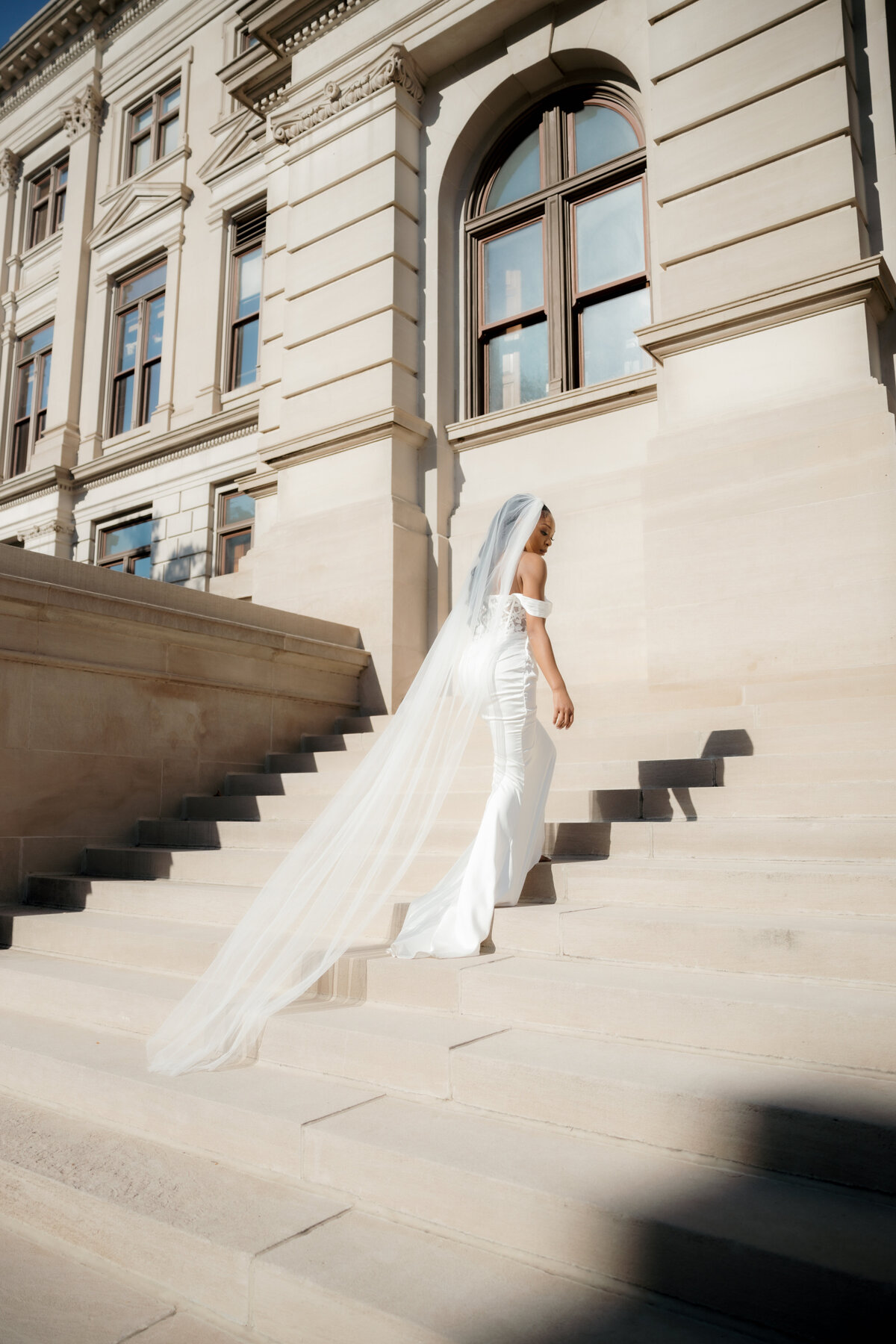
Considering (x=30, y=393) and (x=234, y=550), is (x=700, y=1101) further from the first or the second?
(x=30, y=393)

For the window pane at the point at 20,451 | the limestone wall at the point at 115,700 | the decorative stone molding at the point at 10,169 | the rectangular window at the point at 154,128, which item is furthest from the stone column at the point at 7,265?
the limestone wall at the point at 115,700

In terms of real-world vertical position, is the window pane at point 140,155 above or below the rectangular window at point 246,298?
above

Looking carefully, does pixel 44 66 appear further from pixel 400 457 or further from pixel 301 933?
pixel 301 933

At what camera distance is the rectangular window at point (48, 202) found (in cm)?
2133

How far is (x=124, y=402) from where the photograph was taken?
19141mm

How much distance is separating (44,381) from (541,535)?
61.6 feet

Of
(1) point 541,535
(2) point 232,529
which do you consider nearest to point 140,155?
(2) point 232,529

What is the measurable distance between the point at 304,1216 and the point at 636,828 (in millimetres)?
2995

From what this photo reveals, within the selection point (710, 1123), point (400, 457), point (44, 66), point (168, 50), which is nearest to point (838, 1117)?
point (710, 1123)

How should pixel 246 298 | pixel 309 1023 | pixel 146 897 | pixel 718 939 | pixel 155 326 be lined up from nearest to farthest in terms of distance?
pixel 718 939, pixel 309 1023, pixel 146 897, pixel 246 298, pixel 155 326

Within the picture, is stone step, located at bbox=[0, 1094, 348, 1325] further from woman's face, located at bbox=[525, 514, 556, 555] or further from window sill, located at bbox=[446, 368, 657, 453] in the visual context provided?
window sill, located at bbox=[446, 368, 657, 453]

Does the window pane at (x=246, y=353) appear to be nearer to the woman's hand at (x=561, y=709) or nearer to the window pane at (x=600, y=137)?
the window pane at (x=600, y=137)

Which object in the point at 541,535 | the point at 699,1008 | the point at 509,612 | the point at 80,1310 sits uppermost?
the point at 541,535

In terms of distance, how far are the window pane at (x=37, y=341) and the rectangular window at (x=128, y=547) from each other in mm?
5559
